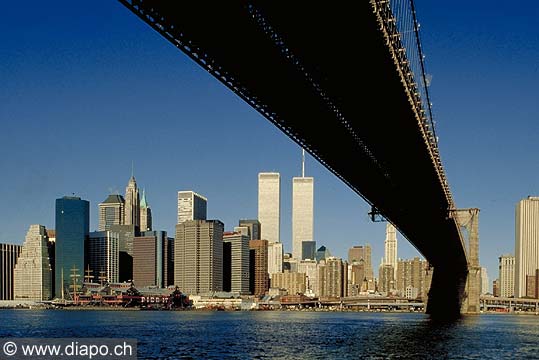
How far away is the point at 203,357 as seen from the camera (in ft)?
125

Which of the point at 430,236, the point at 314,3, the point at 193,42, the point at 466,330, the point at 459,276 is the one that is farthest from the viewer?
the point at 459,276

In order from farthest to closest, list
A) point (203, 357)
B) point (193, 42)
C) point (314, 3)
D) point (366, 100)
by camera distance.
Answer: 1. point (203, 357)
2. point (366, 100)
3. point (193, 42)
4. point (314, 3)

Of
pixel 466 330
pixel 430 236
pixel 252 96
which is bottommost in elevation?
pixel 466 330

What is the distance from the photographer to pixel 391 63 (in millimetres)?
29969

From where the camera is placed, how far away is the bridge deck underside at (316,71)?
25.0 m

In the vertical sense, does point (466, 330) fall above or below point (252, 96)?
below

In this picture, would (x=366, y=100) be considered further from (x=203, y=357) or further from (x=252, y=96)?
(x=203, y=357)

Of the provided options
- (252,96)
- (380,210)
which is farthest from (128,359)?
(380,210)

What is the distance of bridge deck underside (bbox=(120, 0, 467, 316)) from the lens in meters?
25.0

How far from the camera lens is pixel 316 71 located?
30.3m

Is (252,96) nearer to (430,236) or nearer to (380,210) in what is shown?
(380,210)

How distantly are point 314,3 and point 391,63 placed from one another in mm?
6385

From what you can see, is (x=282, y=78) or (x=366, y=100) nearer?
(x=282, y=78)

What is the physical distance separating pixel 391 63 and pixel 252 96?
5.28 metres
